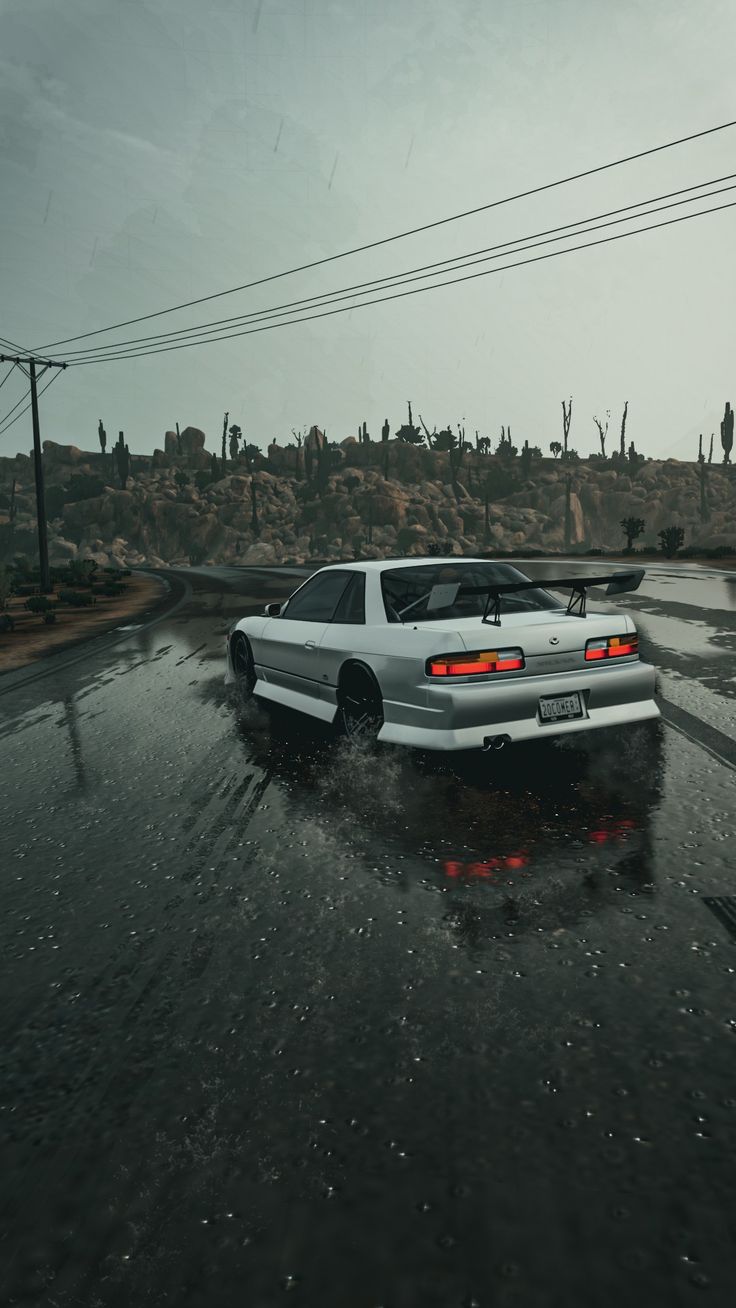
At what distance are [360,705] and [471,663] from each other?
1268 millimetres

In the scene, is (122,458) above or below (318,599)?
above

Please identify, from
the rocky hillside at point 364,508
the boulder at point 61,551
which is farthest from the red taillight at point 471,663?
the boulder at point 61,551

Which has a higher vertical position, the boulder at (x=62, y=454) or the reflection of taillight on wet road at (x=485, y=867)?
the boulder at (x=62, y=454)

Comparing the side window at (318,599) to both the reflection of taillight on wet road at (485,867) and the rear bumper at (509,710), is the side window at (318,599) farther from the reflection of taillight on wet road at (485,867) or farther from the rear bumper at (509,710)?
the reflection of taillight on wet road at (485,867)

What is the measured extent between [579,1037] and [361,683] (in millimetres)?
3997

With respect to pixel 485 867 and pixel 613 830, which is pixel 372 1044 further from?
pixel 613 830

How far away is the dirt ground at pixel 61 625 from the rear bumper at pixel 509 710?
29.0 feet

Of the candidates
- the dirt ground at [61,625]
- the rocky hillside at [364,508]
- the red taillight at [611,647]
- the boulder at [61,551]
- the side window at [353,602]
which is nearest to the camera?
the red taillight at [611,647]

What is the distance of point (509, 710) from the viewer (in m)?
5.78

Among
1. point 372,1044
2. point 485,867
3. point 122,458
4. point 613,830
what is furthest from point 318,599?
point 122,458

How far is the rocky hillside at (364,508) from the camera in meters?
111

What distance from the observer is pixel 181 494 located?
406ft

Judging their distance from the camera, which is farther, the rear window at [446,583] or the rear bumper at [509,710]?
the rear window at [446,583]

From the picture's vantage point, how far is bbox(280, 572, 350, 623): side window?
25.5 feet
